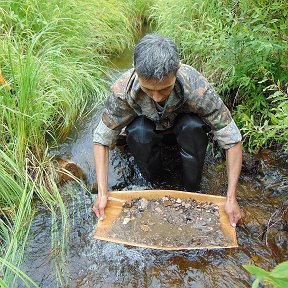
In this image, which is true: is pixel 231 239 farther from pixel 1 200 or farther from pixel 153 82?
pixel 1 200

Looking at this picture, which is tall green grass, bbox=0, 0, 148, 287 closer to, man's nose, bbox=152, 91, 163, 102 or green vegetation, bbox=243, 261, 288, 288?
man's nose, bbox=152, 91, 163, 102

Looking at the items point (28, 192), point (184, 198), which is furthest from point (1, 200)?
point (184, 198)

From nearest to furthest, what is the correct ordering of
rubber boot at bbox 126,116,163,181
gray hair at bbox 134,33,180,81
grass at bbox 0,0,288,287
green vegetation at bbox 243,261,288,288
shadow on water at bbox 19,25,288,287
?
green vegetation at bbox 243,261,288,288
gray hair at bbox 134,33,180,81
shadow on water at bbox 19,25,288,287
grass at bbox 0,0,288,287
rubber boot at bbox 126,116,163,181

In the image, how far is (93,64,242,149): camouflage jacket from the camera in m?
1.94

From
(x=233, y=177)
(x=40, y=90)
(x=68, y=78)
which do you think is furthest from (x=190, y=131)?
(x=68, y=78)

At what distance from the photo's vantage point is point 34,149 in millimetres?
2580

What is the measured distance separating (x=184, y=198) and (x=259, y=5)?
1353 mm

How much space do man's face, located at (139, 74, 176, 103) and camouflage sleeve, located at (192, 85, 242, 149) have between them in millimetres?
243

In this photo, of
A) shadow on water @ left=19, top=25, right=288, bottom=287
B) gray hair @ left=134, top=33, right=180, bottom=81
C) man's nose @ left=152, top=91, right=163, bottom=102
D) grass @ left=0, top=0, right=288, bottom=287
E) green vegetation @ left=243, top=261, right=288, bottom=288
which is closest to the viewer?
green vegetation @ left=243, top=261, right=288, bottom=288

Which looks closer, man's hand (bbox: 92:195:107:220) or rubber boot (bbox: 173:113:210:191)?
man's hand (bbox: 92:195:107:220)

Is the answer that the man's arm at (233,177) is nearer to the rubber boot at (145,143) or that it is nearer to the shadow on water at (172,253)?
the shadow on water at (172,253)

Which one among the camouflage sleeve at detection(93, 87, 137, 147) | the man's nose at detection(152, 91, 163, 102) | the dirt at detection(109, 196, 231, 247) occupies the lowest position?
the dirt at detection(109, 196, 231, 247)

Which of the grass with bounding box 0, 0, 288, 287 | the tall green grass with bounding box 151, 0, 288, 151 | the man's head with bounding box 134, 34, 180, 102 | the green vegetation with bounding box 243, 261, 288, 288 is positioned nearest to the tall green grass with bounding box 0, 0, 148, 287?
the grass with bounding box 0, 0, 288, 287

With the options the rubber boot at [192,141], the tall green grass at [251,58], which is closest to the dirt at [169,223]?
the rubber boot at [192,141]
